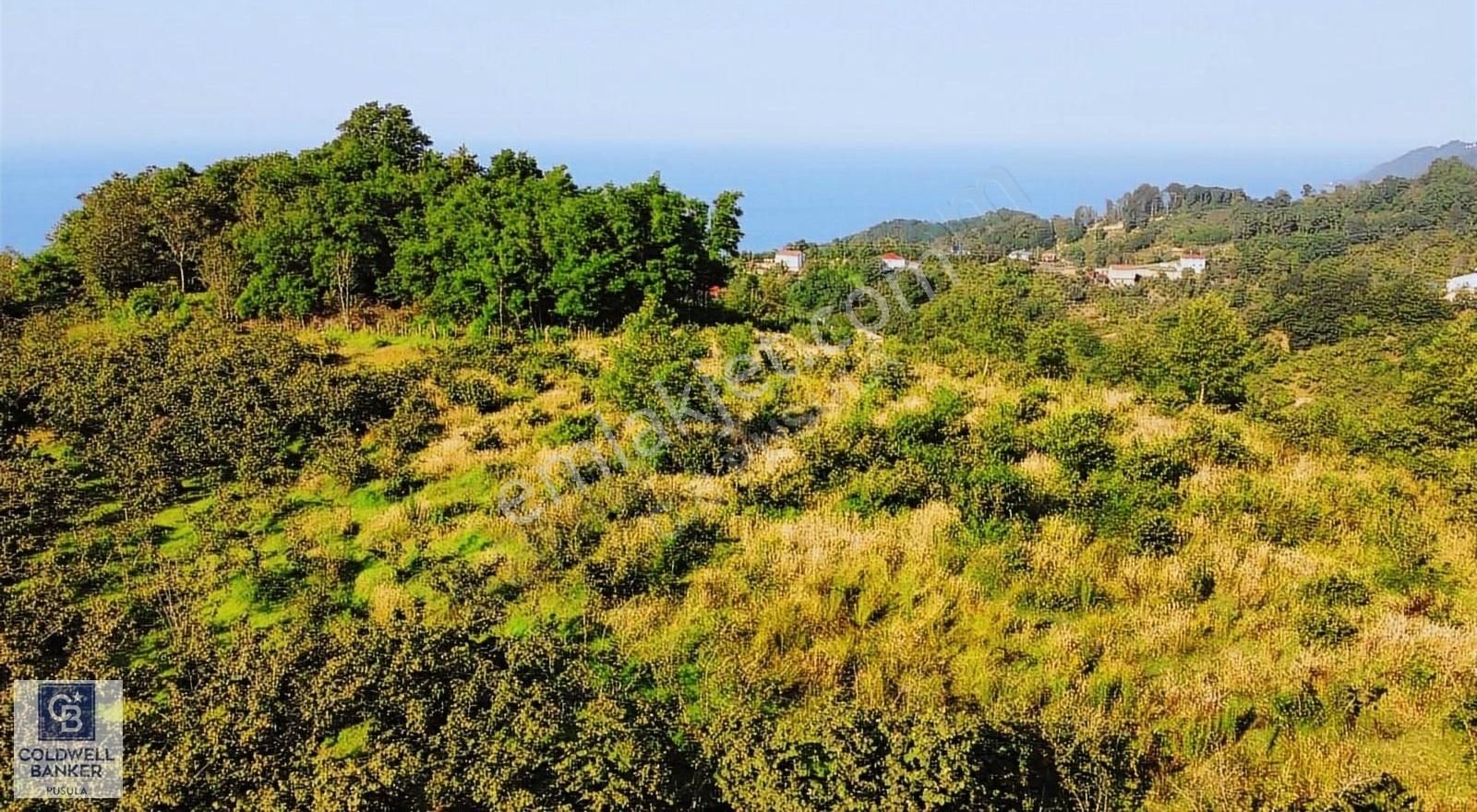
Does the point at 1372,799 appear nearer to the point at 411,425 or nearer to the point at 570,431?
the point at 570,431

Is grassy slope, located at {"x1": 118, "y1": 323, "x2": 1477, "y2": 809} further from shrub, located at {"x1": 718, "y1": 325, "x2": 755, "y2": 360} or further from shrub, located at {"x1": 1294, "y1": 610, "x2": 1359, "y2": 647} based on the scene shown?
shrub, located at {"x1": 718, "y1": 325, "x2": 755, "y2": 360}

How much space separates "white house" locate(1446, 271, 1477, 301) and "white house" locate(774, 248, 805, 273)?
5051cm

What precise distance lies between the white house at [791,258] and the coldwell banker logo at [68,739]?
70.2m

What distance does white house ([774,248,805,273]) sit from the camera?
7814 cm

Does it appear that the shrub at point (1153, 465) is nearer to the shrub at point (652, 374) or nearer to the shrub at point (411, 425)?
the shrub at point (652, 374)

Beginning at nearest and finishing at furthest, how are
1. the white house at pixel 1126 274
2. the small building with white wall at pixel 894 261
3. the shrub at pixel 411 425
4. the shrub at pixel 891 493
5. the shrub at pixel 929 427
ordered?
1. the shrub at pixel 891 493
2. the shrub at pixel 929 427
3. the shrub at pixel 411 425
4. the small building with white wall at pixel 894 261
5. the white house at pixel 1126 274

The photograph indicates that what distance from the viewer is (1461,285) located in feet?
209

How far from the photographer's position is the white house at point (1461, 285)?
201 feet

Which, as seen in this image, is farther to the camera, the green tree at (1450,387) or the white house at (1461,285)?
the white house at (1461,285)

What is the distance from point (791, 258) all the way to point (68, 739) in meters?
A: 77.5

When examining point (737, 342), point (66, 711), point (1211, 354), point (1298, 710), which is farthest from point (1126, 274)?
point (66, 711)

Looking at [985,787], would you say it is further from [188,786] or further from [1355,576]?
[1355,576]

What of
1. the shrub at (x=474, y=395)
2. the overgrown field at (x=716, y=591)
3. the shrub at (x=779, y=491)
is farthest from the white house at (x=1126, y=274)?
the shrub at (x=779, y=491)

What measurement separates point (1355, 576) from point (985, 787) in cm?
697
